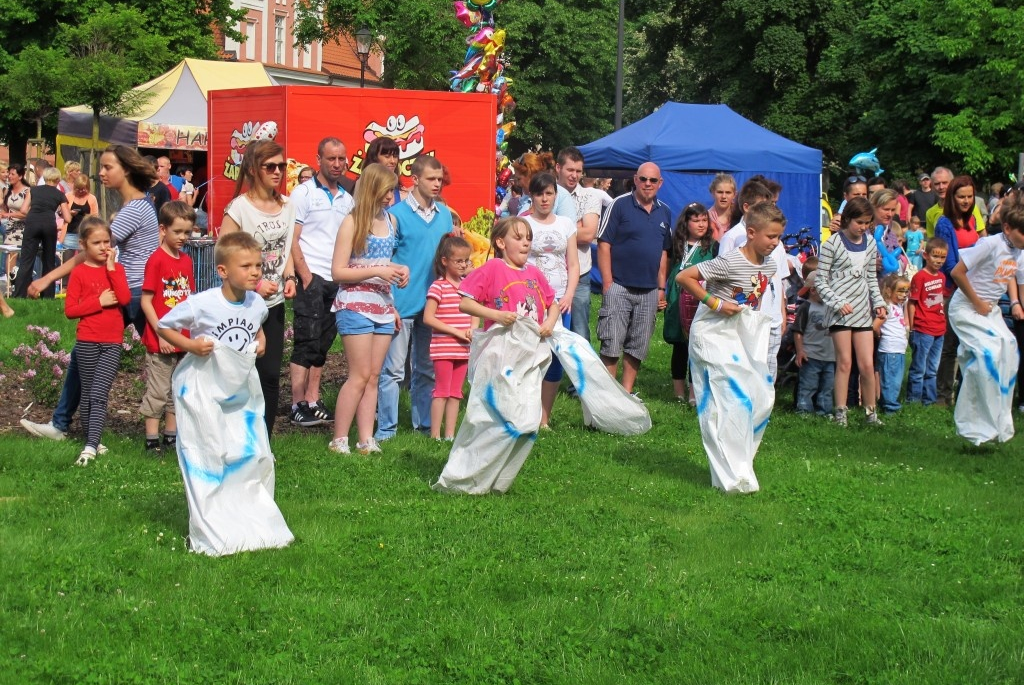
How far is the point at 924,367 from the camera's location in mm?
12516

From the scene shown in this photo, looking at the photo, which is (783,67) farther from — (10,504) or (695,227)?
(10,504)

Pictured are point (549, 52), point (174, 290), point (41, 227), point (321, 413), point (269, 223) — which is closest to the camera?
point (269, 223)

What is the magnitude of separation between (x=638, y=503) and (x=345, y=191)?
3879mm

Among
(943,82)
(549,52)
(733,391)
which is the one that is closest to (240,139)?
(733,391)

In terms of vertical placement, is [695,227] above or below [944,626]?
above

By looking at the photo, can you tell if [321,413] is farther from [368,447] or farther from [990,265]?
[990,265]

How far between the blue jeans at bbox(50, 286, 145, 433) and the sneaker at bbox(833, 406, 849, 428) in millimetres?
5928

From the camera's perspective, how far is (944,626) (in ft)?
18.1

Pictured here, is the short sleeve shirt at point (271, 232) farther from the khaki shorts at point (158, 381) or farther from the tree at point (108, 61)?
the tree at point (108, 61)

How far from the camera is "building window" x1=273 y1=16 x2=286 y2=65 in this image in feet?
240

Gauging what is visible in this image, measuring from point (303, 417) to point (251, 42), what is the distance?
64101 mm

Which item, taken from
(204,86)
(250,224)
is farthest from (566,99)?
(250,224)

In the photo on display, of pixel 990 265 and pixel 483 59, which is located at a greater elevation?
pixel 483 59

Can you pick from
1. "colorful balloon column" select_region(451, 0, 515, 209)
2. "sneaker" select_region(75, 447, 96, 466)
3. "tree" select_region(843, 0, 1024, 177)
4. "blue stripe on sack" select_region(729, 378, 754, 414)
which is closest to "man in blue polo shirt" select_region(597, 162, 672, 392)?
"blue stripe on sack" select_region(729, 378, 754, 414)
